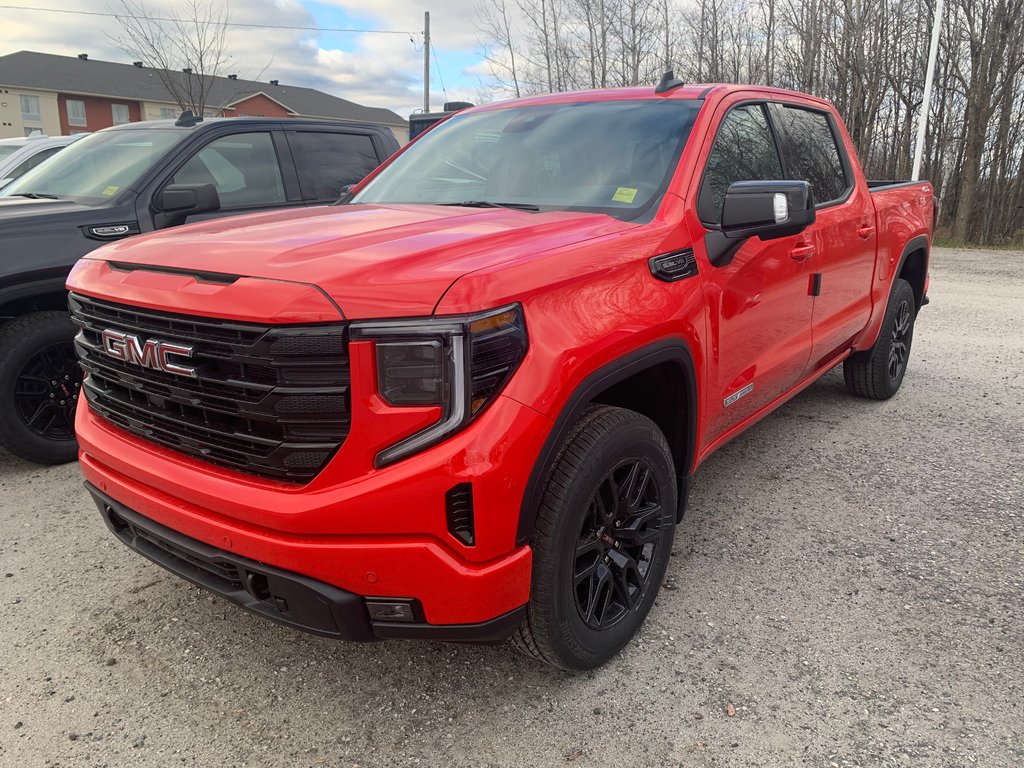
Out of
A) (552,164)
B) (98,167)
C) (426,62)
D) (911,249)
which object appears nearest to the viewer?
(552,164)

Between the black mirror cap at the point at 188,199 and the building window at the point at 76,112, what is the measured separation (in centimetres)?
5719

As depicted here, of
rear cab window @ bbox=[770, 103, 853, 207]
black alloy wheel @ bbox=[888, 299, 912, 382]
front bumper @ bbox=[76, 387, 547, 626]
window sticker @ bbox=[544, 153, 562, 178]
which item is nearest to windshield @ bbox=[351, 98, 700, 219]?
window sticker @ bbox=[544, 153, 562, 178]

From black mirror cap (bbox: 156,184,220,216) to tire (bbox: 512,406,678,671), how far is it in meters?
3.03

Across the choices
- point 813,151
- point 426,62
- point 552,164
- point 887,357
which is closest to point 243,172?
point 552,164

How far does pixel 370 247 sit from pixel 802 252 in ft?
6.97

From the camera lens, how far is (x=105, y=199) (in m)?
4.41

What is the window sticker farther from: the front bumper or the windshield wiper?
the front bumper

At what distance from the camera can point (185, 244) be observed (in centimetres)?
223

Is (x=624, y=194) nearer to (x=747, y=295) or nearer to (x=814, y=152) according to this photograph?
(x=747, y=295)

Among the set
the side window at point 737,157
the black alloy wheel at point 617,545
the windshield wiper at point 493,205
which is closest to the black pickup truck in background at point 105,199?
the windshield wiper at point 493,205

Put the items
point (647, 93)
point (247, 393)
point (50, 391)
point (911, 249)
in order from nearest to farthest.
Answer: point (247, 393)
point (647, 93)
point (50, 391)
point (911, 249)

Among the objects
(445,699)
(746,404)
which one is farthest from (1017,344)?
(445,699)

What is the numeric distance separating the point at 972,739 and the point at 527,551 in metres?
1.41

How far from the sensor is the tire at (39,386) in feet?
12.8
